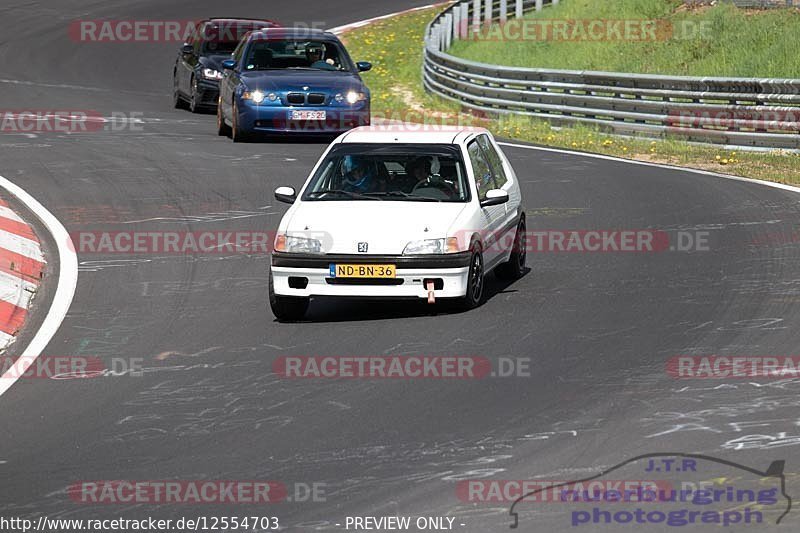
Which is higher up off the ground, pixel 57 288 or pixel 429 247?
pixel 429 247

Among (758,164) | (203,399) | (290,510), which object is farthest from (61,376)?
(758,164)

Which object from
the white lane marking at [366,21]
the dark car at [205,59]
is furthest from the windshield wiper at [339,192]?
the white lane marking at [366,21]

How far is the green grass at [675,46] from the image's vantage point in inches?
1182

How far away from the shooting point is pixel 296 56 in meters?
24.3

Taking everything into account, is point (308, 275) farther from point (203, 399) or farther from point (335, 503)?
point (335, 503)

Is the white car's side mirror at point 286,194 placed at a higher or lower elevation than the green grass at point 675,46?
higher

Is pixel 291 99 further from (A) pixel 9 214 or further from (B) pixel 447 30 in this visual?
(B) pixel 447 30

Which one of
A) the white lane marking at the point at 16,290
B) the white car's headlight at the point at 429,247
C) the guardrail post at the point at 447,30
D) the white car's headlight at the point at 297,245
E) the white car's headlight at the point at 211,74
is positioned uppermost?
the white car's headlight at the point at 429,247

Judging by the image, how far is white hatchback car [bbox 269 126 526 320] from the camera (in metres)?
11.8

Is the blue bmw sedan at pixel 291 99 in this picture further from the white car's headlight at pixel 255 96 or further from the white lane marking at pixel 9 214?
the white lane marking at pixel 9 214

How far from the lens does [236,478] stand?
7746 millimetres

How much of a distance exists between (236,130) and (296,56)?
5.92 feet

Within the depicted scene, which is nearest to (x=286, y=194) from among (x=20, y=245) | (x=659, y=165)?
(x=20, y=245)

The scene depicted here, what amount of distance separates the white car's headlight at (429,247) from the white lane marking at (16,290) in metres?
3.14
